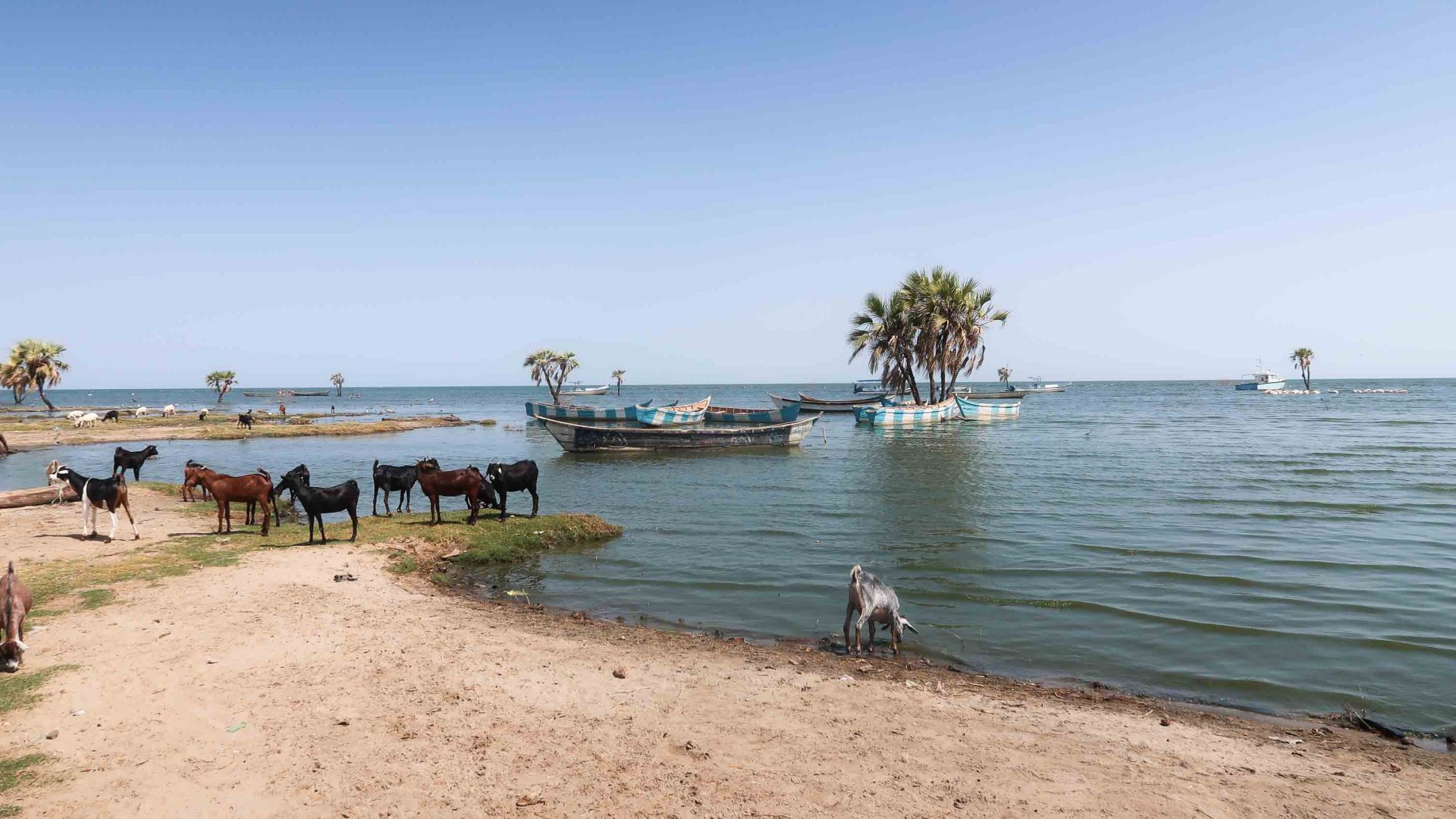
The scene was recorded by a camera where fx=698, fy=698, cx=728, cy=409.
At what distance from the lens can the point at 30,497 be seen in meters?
18.1

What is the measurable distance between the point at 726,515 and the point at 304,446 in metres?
32.6

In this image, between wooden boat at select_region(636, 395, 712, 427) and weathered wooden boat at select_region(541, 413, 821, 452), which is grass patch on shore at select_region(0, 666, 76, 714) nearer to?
weathered wooden boat at select_region(541, 413, 821, 452)

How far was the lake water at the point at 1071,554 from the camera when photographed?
10078 millimetres

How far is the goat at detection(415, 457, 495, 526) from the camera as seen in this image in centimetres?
1661

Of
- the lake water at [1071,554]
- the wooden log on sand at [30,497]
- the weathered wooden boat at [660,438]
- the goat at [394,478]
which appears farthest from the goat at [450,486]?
the weathered wooden boat at [660,438]

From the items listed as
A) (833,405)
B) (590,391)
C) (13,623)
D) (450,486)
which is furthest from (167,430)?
(590,391)

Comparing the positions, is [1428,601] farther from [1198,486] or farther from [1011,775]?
[1198,486]

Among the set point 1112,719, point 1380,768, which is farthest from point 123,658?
point 1380,768

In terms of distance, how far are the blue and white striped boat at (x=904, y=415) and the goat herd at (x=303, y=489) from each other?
3933cm

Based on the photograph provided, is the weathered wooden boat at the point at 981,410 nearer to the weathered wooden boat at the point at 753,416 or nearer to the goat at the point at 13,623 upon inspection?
the weathered wooden boat at the point at 753,416

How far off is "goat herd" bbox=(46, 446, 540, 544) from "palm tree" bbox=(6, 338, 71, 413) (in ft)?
198

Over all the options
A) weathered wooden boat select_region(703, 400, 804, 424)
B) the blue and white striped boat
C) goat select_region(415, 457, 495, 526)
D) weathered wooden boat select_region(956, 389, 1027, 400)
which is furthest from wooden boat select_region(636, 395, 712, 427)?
weathered wooden boat select_region(956, 389, 1027, 400)

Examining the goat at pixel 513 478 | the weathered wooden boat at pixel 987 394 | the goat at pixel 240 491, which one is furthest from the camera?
the weathered wooden boat at pixel 987 394

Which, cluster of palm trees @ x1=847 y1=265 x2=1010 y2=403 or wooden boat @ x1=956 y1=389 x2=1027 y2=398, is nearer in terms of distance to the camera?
cluster of palm trees @ x1=847 y1=265 x2=1010 y2=403
